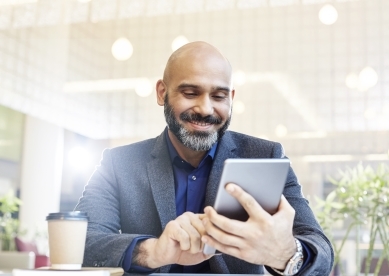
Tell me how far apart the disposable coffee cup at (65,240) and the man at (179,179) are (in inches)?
8.9

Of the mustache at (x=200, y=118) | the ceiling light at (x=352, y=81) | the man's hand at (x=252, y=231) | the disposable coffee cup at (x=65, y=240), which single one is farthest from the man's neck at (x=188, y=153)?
the ceiling light at (x=352, y=81)

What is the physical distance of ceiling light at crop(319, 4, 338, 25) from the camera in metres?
5.30

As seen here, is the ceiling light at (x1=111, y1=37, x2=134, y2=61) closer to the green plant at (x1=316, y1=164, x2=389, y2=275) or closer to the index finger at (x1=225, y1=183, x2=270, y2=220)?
the green plant at (x1=316, y1=164, x2=389, y2=275)

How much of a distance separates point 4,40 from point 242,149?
190 inches

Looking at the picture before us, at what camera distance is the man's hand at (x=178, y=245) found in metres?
0.91

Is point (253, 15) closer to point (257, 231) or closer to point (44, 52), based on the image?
point (44, 52)

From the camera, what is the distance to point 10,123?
7207 mm

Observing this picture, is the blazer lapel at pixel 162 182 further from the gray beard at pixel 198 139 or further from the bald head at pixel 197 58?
the bald head at pixel 197 58

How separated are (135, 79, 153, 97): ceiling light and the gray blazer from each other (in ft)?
15.1

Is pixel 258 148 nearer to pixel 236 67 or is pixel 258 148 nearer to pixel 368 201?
pixel 368 201

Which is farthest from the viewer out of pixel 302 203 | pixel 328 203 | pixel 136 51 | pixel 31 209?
pixel 31 209

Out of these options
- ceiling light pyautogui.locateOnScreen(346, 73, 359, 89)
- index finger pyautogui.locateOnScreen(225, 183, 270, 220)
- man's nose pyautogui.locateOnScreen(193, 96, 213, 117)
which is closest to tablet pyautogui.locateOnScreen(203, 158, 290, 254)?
index finger pyautogui.locateOnScreen(225, 183, 270, 220)

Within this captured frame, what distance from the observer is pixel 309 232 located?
115 cm

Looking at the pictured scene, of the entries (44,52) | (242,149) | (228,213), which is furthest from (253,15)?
(228,213)
